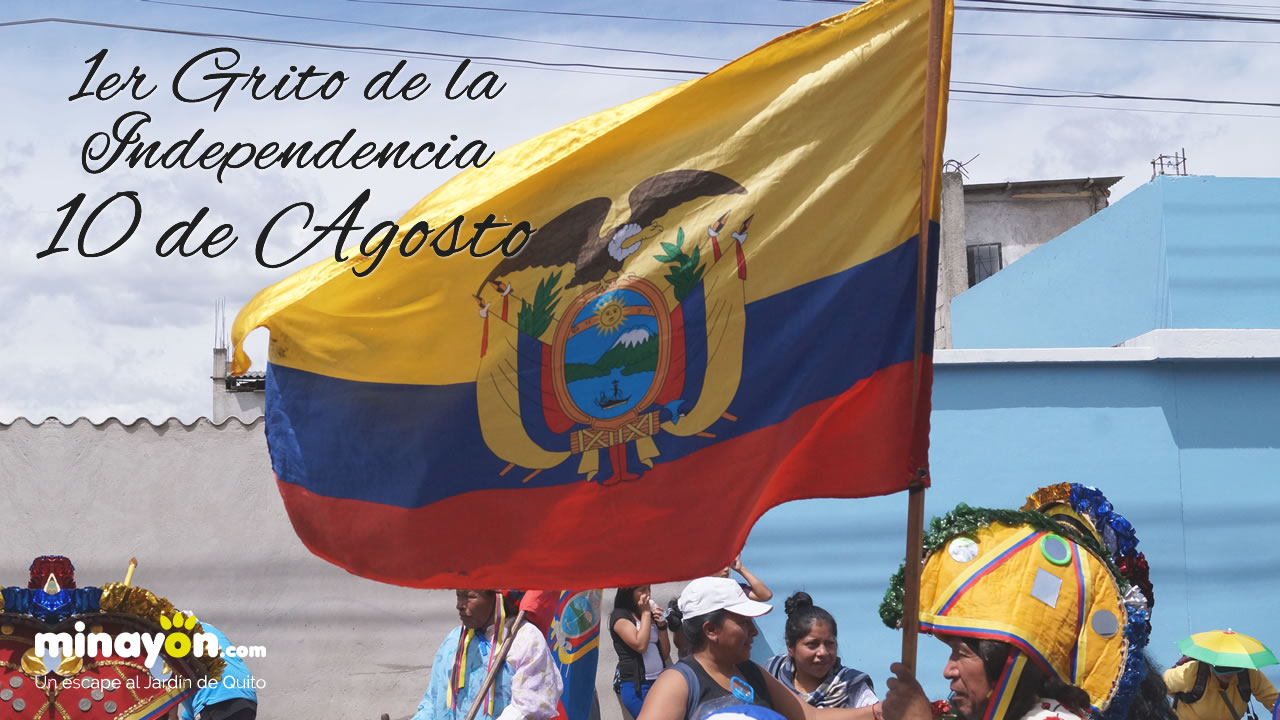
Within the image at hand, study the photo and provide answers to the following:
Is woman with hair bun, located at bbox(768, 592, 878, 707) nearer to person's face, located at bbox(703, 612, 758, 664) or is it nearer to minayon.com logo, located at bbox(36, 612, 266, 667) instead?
person's face, located at bbox(703, 612, 758, 664)

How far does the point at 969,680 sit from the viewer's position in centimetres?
350

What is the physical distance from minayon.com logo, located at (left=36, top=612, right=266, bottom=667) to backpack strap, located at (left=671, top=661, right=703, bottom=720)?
9.08ft

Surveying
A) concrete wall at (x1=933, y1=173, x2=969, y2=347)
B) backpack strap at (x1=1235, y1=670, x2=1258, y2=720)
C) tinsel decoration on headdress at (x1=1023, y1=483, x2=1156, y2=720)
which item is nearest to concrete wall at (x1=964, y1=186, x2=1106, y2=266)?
concrete wall at (x1=933, y1=173, x2=969, y2=347)

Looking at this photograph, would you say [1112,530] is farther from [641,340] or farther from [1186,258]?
[1186,258]

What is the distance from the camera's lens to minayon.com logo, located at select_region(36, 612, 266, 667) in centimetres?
584

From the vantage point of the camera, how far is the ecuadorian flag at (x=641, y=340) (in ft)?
12.6

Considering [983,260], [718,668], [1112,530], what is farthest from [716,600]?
[983,260]

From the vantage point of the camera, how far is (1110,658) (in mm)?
3496

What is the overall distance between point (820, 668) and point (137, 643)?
10.5 feet

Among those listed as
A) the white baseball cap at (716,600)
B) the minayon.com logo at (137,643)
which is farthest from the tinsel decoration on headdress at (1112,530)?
the minayon.com logo at (137,643)

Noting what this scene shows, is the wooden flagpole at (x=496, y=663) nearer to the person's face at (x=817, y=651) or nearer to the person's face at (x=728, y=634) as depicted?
the person's face at (x=817, y=651)

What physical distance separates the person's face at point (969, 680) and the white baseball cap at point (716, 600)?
2.73 ft

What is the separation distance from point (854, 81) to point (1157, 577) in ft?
21.9

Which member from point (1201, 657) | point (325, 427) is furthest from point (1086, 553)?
point (1201, 657)
